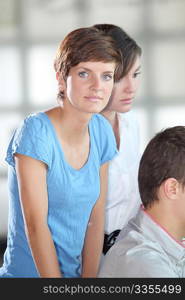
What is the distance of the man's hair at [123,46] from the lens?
1.02m

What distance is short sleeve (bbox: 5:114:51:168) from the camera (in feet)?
2.93

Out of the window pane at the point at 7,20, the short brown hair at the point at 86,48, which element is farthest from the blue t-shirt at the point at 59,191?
the window pane at the point at 7,20

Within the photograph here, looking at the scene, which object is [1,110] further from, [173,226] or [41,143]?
[173,226]

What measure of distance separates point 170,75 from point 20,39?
340mm

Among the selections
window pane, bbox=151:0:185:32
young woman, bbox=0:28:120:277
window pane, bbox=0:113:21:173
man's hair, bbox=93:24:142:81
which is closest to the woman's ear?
young woman, bbox=0:28:120:277

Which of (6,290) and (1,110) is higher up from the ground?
(1,110)

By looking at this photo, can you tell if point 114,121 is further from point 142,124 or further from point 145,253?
point 145,253

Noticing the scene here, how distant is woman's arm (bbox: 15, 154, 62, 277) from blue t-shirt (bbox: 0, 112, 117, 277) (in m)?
0.02

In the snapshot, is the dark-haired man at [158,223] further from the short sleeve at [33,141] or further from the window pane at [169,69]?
the window pane at [169,69]

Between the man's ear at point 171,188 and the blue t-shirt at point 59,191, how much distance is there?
17 centimetres

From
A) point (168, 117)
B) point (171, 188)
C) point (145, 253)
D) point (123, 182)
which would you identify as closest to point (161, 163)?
point (171, 188)

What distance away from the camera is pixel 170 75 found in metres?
1.23

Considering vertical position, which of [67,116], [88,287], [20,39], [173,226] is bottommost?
[88,287]

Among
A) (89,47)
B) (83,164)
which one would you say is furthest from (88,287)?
(89,47)
